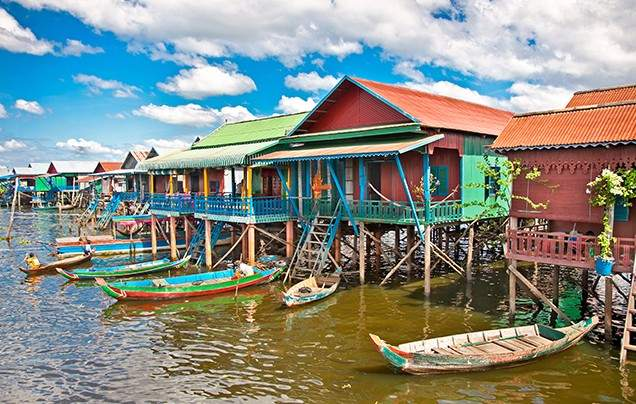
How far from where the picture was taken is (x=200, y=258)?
25.9m

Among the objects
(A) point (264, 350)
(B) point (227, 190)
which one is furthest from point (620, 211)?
(B) point (227, 190)

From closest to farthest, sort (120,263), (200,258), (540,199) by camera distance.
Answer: (540,199), (200,258), (120,263)

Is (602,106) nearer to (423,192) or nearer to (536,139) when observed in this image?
(536,139)

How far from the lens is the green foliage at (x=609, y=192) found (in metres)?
12.7

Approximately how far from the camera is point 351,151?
755 inches

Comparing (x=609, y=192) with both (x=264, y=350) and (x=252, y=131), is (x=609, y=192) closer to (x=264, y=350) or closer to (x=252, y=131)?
(x=264, y=350)

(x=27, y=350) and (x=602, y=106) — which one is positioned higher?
(x=602, y=106)

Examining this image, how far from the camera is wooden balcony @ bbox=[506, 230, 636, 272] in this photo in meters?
12.9

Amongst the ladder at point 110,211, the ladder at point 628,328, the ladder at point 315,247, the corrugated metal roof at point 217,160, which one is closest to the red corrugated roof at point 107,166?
the ladder at point 110,211

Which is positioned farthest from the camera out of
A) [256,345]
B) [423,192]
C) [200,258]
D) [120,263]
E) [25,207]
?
[25,207]

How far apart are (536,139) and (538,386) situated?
7387 millimetres

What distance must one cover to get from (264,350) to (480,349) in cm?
587

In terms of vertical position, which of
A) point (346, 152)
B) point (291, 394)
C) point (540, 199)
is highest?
point (346, 152)

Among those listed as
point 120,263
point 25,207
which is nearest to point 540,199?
point 120,263
